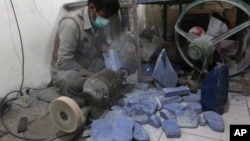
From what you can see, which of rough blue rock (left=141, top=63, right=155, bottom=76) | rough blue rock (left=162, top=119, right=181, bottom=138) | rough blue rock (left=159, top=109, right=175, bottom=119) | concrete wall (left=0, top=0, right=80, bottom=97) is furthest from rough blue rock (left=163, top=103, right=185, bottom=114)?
concrete wall (left=0, top=0, right=80, bottom=97)

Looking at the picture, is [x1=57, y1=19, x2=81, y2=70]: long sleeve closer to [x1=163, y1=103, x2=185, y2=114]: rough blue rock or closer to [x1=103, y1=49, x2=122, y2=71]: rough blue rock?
[x1=103, y1=49, x2=122, y2=71]: rough blue rock

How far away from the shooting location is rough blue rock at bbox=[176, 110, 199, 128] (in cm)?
130

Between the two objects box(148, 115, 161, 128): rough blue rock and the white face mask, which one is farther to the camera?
the white face mask

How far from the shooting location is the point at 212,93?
137cm

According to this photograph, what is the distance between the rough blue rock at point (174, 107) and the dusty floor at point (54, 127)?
6.3 inches

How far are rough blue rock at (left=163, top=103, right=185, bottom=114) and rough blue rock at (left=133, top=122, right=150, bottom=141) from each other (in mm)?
261

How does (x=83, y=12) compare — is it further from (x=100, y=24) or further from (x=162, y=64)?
(x=162, y=64)

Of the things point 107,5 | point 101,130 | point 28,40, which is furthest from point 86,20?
point 101,130

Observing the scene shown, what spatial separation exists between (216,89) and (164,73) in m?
0.44

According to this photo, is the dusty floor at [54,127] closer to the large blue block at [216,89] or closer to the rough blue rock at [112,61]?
the large blue block at [216,89]

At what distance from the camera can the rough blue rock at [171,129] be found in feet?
4.00

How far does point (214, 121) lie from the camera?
1295 mm

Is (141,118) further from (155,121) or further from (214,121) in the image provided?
(214,121)

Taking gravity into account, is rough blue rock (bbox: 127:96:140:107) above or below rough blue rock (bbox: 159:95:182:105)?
above
